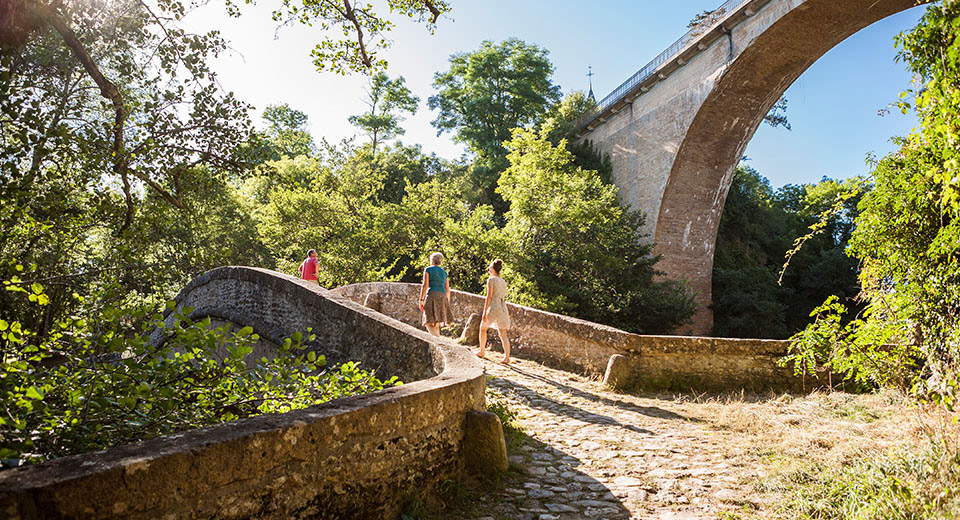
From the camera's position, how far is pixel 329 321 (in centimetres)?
631

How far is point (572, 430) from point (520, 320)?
3.70m

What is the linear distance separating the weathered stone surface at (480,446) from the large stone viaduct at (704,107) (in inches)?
505

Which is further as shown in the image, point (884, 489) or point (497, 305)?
point (497, 305)

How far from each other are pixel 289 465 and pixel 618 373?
15.8 feet

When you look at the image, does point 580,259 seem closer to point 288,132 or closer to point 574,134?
point 574,134

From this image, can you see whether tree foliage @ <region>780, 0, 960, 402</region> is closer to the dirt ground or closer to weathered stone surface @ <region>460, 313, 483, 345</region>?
the dirt ground

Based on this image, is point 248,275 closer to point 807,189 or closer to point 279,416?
point 279,416

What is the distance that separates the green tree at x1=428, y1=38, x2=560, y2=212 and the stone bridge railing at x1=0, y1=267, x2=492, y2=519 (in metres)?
21.3

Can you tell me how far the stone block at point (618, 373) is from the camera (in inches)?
249

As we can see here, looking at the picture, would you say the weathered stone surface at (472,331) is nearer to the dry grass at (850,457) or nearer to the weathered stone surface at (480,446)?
the dry grass at (850,457)

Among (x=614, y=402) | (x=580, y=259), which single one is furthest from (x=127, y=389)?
(x=580, y=259)

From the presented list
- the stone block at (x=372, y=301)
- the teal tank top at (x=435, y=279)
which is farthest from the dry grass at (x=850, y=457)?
the stone block at (x=372, y=301)

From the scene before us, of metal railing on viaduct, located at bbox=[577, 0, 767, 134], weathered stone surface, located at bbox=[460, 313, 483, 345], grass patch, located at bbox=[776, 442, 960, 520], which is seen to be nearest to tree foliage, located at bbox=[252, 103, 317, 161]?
metal railing on viaduct, located at bbox=[577, 0, 767, 134]

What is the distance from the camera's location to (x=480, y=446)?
3318 mm
